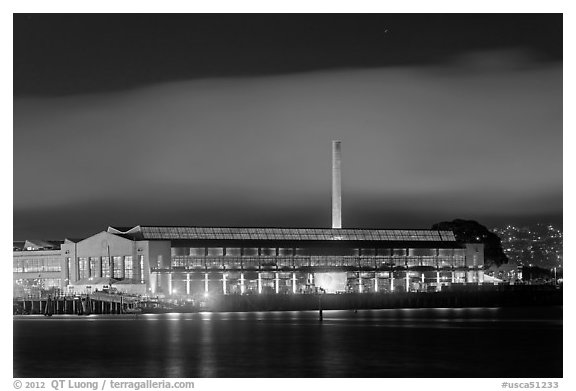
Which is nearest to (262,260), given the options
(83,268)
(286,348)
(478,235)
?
(83,268)

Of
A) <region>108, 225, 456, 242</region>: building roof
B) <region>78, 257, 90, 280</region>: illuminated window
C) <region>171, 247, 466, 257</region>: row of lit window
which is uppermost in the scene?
<region>108, 225, 456, 242</region>: building roof

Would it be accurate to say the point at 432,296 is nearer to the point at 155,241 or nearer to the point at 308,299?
the point at 308,299

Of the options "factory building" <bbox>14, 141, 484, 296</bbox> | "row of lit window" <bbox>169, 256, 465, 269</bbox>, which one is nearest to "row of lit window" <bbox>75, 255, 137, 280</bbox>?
"factory building" <bbox>14, 141, 484, 296</bbox>

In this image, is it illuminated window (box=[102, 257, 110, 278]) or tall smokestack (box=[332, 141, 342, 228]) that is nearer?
illuminated window (box=[102, 257, 110, 278])

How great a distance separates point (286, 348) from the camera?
266 feet

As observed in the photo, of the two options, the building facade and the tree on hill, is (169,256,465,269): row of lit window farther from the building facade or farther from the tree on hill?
the tree on hill

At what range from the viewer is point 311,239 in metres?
162

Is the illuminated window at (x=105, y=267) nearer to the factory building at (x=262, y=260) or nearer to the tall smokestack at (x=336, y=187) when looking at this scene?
the factory building at (x=262, y=260)

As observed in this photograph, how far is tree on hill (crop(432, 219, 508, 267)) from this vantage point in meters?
194

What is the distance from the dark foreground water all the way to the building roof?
3505 centimetres

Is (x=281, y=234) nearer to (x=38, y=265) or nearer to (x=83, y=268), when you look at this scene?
(x=83, y=268)

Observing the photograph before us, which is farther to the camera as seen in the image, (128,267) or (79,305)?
(128,267)

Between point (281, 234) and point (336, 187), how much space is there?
46.2 ft
